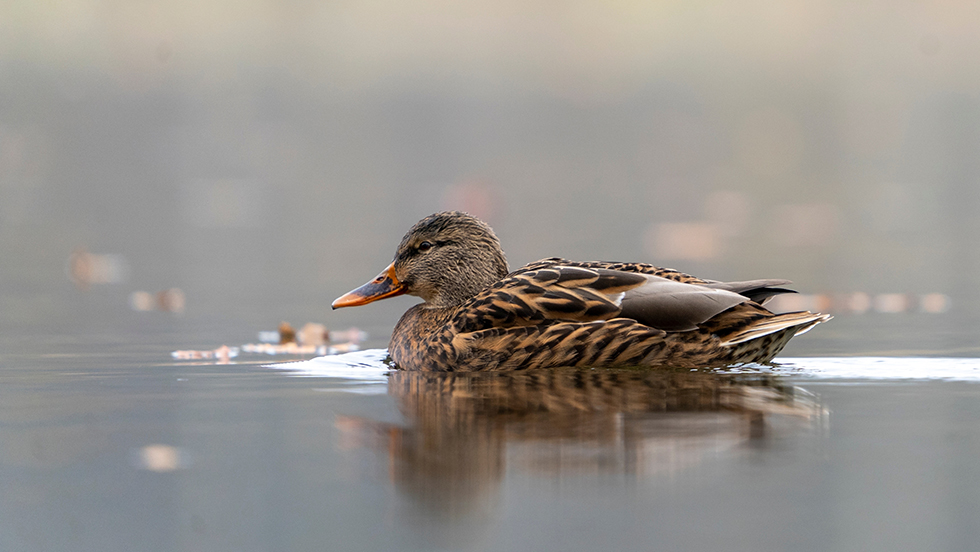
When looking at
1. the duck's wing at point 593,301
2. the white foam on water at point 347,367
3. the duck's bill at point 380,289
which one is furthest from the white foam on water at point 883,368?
the duck's bill at point 380,289

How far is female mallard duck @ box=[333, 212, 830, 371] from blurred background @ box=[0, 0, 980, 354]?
2.98ft

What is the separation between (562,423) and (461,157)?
51.3 feet

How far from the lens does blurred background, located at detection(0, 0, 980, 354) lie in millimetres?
10000

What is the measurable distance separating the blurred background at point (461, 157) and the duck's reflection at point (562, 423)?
1742 mm

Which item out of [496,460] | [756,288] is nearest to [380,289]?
[756,288]

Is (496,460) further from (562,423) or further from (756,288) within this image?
(756,288)

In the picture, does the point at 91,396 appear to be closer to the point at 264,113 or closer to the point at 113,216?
the point at 113,216

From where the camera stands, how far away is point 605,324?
6.50 m

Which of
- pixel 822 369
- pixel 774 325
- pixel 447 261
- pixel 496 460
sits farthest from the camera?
pixel 447 261

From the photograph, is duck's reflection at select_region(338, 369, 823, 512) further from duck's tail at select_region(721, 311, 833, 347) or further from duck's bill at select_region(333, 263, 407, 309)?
duck's bill at select_region(333, 263, 407, 309)

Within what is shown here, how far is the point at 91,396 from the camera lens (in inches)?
226

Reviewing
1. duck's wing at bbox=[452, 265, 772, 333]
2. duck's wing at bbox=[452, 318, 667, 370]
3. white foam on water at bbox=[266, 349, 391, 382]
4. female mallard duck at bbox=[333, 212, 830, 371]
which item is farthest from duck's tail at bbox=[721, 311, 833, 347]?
white foam on water at bbox=[266, 349, 391, 382]

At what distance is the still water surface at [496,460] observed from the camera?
363cm

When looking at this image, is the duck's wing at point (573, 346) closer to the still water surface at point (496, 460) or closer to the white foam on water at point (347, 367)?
the still water surface at point (496, 460)
